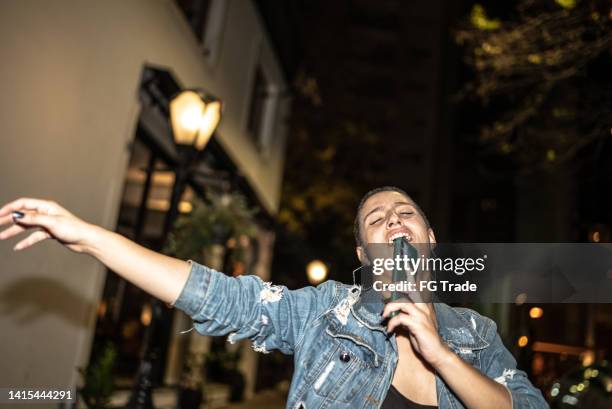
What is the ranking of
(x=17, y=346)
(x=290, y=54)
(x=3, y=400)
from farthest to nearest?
(x=290, y=54), (x=17, y=346), (x=3, y=400)

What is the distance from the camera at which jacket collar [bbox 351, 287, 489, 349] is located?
2.08m

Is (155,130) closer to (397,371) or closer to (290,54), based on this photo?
(397,371)

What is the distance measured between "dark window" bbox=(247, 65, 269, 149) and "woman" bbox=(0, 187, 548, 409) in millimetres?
9740

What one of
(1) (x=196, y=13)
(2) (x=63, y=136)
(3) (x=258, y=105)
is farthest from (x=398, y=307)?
(3) (x=258, y=105)

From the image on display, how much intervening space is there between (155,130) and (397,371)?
6.36 metres

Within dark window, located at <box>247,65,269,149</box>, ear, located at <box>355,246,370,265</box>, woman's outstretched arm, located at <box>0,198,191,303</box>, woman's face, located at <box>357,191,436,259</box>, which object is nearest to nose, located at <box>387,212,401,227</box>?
woman's face, located at <box>357,191,436,259</box>

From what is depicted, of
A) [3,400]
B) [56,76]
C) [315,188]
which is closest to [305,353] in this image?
[3,400]

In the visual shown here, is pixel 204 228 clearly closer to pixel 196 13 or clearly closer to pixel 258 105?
pixel 196 13

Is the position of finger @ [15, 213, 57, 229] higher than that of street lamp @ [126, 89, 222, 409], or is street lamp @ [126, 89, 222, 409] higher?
street lamp @ [126, 89, 222, 409]

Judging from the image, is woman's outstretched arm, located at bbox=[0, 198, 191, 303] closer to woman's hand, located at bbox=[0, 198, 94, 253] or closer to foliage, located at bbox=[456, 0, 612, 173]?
woman's hand, located at bbox=[0, 198, 94, 253]

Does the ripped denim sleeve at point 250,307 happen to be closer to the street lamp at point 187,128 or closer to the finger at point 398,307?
the finger at point 398,307

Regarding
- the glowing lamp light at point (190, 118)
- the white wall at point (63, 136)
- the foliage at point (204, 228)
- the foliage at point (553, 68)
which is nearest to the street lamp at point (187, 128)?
the glowing lamp light at point (190, 118)

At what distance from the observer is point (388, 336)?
2.00 meters

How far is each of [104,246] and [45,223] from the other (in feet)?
0.72
